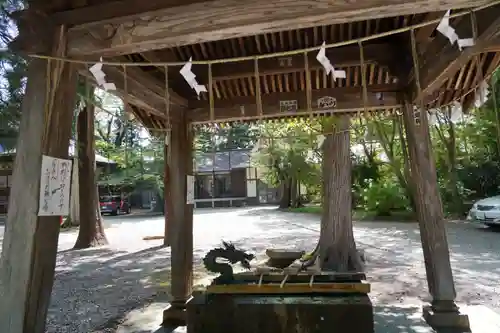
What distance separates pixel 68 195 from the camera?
2.72 m

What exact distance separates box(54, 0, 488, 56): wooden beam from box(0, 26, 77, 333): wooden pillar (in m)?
0.23

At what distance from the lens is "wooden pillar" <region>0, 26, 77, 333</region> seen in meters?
2.44

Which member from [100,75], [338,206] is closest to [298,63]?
[100,75]

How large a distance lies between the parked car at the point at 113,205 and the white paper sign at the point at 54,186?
78.1 ft

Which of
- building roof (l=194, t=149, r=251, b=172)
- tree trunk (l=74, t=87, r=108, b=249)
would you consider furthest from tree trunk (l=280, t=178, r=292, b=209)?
tree trunk (l=74, t=87, r=108, b=249)

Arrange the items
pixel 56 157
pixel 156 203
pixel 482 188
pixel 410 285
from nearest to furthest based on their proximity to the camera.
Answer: pixel 56 157
pixel 410 285
pixel 482 188
pixel 156 203

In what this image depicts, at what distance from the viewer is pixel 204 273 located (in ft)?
25.0

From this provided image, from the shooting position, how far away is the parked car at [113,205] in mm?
25562

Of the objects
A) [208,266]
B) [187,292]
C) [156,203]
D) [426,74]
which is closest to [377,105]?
[426,74]

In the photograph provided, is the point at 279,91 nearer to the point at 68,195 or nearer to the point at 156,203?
→ the point at 68,195

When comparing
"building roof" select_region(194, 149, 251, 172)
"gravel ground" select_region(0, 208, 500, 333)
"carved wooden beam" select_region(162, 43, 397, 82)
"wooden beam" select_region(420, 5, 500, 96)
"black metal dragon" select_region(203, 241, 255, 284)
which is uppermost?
"building roof" select_region(194, 149, 251, 172)

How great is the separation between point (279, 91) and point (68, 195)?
9.30 feet

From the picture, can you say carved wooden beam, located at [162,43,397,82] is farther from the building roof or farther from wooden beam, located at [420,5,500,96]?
the building roof

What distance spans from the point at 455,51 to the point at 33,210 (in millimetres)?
3021
